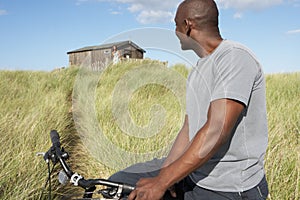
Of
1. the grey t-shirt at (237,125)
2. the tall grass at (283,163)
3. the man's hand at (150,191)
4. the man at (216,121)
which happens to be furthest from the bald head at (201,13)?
the tall grass at (283,163)

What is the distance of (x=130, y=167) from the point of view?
162 centimetres

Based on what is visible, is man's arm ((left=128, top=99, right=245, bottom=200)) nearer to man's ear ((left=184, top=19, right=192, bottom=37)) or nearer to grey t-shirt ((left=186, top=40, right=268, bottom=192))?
grey t-shirt ((left=186, top=40, right=268, bottom=192))

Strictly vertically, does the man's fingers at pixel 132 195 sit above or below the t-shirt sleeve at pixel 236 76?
Result: below

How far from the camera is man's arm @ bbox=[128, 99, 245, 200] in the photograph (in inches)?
48.9

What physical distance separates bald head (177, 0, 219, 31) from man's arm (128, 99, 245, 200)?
0.34 metres

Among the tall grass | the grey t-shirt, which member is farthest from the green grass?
the grey t-shirt

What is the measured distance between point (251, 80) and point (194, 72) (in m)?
0.31

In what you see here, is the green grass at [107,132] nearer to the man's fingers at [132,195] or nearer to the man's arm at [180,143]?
the man's arm at [180,143]

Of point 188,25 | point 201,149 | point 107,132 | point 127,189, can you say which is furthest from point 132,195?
point 107,132

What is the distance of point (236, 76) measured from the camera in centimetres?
125

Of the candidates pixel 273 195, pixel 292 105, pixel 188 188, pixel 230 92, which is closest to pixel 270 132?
pixel 273 195

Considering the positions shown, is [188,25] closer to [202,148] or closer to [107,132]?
[202,148]

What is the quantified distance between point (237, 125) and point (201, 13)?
449 mm

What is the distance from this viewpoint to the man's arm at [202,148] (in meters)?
1.24
